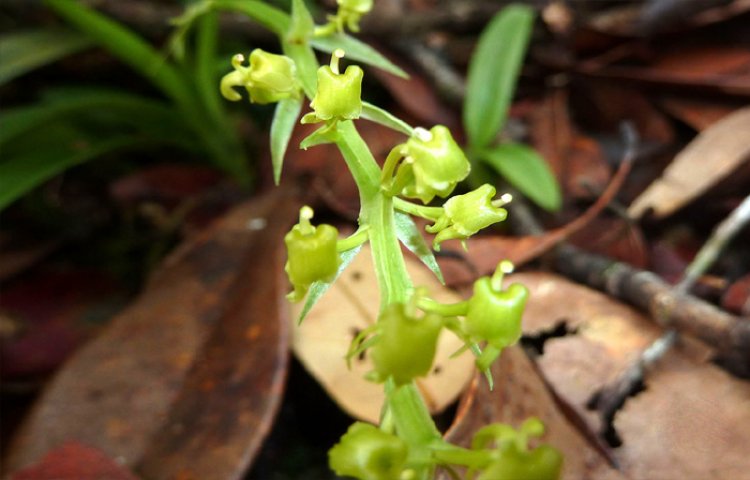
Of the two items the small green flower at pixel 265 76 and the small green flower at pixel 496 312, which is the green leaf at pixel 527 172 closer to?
the small green flower at pixel 265 76

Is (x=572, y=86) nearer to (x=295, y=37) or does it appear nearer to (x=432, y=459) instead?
(x=295, y=37)

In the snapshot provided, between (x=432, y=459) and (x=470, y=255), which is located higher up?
(x=432, y=459)

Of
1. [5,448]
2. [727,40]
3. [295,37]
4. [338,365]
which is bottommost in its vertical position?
[5,448]

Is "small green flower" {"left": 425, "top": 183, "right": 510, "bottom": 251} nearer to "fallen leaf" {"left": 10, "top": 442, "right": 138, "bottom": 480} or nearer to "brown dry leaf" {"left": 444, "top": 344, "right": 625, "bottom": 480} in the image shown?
"brown dry leaf" {"left": 444, "top": 344, "right": 625, "bottom": 480}

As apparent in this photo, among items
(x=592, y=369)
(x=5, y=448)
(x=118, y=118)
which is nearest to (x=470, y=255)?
(x=592, y=369)

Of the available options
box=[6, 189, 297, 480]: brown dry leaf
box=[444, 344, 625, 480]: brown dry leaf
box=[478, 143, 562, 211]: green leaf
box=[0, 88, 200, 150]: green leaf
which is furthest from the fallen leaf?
box=[478, 143, 562, 211]: green leaf

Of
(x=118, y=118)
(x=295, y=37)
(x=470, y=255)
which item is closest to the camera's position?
(x=295, y=37)

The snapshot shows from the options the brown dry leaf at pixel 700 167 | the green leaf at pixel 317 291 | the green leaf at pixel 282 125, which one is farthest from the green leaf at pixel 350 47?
the brown dry leaf at pixel 700 167
